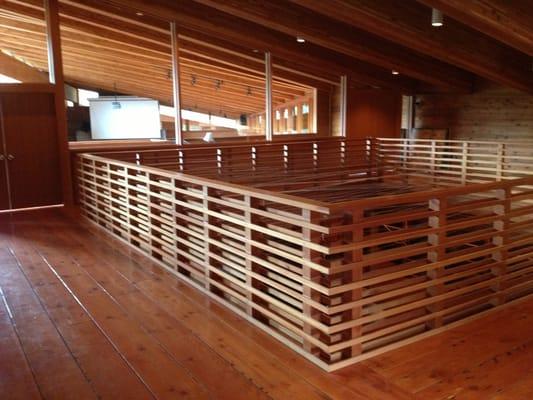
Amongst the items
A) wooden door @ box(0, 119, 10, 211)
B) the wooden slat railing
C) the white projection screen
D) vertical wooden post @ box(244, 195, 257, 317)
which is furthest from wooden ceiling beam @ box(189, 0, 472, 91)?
the white projection screen

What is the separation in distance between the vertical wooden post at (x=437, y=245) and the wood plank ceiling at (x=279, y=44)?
266 cm

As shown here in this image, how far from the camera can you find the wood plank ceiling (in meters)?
5.79

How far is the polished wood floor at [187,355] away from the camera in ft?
7.95

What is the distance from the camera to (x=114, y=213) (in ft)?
19.2

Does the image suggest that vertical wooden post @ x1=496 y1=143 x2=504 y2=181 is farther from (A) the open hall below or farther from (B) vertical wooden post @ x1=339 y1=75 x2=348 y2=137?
(B) vertical wooden post @ x1=339 y1=75 x2=348 y2=137

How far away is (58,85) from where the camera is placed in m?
7.38

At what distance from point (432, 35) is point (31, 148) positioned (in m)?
6.30

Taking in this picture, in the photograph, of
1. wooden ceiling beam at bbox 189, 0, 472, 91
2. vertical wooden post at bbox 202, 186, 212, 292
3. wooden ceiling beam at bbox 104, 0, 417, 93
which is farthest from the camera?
wooden ceiling beam at bbox 104, 0, 417, 93

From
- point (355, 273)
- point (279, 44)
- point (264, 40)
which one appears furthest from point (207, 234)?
point (279, 44)

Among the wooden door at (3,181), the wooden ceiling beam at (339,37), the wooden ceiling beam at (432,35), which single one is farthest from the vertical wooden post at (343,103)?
the wooden door at (3,181)

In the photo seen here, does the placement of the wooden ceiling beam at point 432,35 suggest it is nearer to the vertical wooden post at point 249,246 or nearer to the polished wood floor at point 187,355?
the vertical wooden post at point 249,246

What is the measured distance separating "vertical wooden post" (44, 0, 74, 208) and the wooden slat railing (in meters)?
2.97

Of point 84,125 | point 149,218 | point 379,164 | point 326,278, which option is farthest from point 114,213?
point 84,125

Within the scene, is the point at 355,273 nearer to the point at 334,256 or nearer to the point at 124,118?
the point at 334,256
